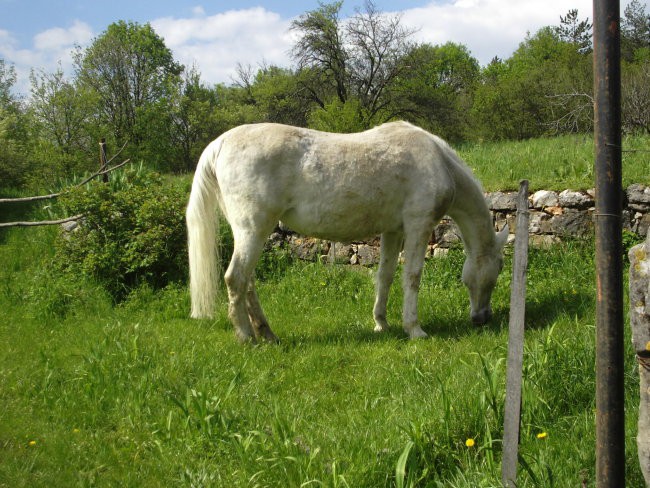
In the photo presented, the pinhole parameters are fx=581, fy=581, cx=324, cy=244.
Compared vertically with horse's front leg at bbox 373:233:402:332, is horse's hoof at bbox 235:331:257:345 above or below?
below

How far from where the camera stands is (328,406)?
4.49 m

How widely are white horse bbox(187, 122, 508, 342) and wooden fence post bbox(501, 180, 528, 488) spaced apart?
3.25 meters

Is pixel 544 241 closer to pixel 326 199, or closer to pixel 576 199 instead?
pixel 576 199

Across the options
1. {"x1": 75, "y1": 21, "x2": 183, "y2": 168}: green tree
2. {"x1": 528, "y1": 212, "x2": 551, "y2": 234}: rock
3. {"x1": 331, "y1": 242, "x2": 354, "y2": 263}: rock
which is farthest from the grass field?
{"x1": 75, "y1": 21, "x2": 183, "y2": 168}: green tree

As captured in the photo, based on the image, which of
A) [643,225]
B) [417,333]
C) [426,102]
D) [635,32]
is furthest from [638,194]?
[635,32]

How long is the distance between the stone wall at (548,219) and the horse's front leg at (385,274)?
7.04ft

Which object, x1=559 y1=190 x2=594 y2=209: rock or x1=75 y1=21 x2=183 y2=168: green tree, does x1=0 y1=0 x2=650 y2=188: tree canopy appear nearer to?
x1=75 y1=21 x2=183 y2=168: green tree

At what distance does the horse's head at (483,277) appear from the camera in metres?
6.37

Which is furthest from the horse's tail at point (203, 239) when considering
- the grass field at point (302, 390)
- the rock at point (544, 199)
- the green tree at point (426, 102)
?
the green tree at point (426, 102)

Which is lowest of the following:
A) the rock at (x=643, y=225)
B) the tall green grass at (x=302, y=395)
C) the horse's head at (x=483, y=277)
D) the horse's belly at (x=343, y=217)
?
the tall green grass at (x=302, y=395)

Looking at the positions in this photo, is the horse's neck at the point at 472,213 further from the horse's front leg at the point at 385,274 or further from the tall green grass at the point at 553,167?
the tall green grass at the point at 553,167

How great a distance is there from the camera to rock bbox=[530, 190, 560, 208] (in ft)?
26.3

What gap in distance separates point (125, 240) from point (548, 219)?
6.11 m

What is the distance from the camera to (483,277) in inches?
251
